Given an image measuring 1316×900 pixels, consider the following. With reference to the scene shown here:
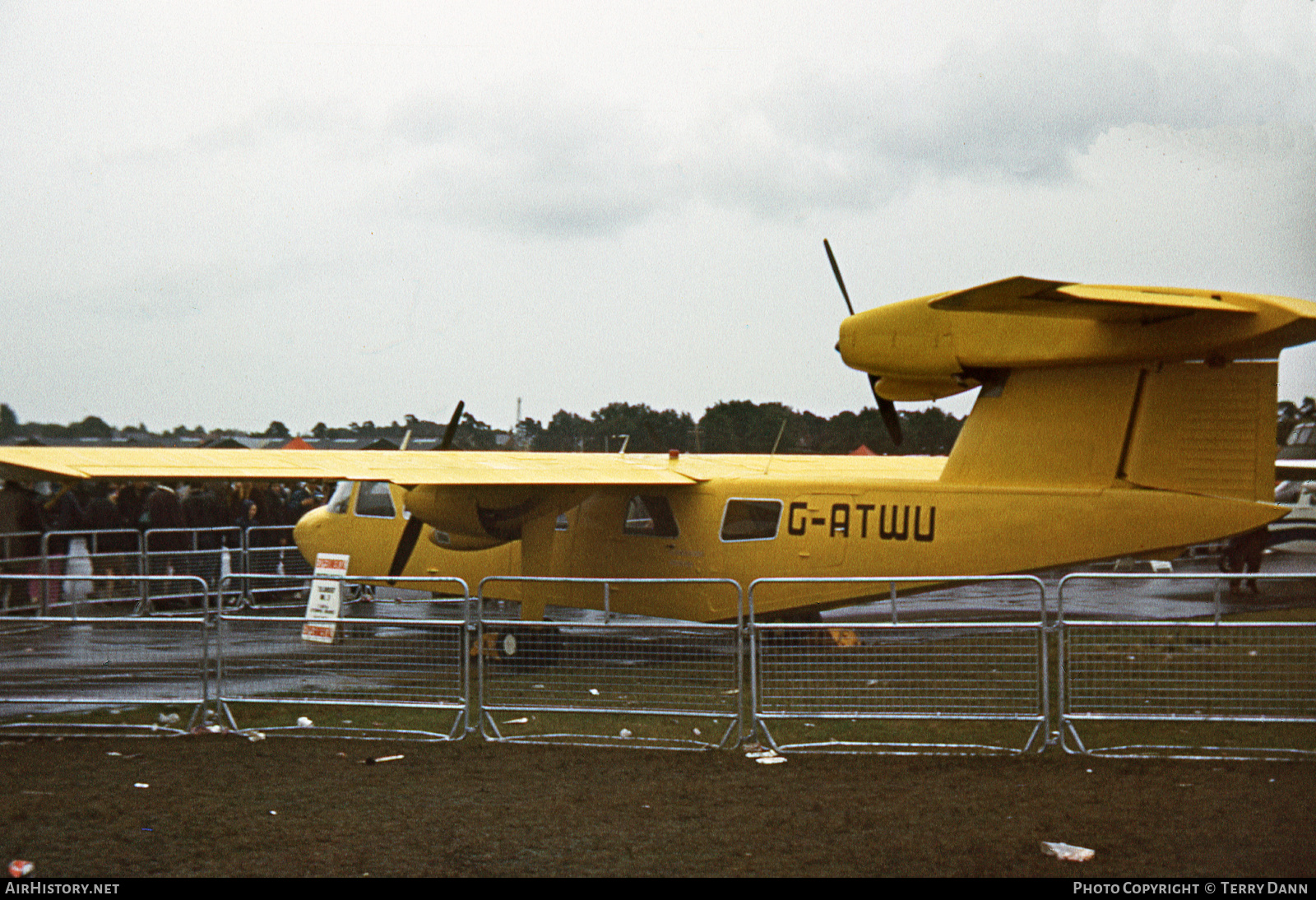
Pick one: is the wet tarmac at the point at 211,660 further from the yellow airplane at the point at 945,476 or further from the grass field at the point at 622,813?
the yellow airplane at the point at 945,476

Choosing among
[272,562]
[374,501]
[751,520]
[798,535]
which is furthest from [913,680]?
[272,562]

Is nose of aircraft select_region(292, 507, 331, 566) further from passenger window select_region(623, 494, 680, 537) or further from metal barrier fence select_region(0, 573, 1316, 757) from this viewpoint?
metal barrier fence select_region(0, 573, 1316, 757)

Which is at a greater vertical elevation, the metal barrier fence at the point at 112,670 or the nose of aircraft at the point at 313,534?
the nose of aircraft at the point at 313,534

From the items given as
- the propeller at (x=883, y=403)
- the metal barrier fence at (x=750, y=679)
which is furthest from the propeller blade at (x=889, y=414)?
the metal barrier fence at (x=750, y=679)

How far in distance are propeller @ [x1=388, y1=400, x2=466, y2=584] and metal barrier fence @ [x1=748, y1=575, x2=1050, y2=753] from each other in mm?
7544

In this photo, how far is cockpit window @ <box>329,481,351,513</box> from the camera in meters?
15.6

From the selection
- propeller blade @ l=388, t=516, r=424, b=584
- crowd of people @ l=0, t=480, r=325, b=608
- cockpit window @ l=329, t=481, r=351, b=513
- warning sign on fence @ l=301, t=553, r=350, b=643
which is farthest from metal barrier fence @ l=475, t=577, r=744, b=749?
crowd of people @ l=0, t=480, r=325, b=608

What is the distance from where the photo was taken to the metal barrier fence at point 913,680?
7.87 m

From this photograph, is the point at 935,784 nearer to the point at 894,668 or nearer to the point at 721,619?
the point at 894,668

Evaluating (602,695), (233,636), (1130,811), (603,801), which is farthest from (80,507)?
A: (1130,811)

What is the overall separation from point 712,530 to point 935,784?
573 cm

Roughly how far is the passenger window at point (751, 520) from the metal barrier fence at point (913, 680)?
3.92 meters

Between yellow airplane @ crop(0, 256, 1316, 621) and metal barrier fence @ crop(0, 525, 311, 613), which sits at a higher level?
yellow airplane @ crop(0, 256, 1316, 621)

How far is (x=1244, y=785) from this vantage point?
268 inches
